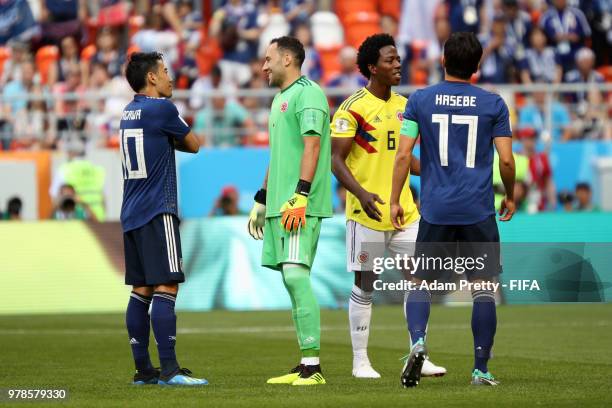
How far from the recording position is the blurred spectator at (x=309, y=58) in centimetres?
2536

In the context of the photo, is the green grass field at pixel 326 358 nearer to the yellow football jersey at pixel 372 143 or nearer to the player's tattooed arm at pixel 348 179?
the player's tattooed arm at pixel 348 179

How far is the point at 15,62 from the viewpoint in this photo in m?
27.9

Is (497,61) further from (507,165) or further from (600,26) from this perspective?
(507,165)

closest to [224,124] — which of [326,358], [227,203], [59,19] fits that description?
[227,203]

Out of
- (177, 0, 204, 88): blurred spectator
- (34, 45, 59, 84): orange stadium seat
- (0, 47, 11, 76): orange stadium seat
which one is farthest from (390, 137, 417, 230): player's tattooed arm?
(0, 47, 11, 76): orange stadium seat

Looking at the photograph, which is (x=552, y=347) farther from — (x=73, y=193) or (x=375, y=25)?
(x=375, y=25)

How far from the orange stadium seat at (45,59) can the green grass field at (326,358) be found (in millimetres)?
A: 10235

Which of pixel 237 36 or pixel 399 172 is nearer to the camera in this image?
pixel 399 172

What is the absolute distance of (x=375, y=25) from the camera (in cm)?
2744

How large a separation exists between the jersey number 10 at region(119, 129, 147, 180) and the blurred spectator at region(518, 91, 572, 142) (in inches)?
549

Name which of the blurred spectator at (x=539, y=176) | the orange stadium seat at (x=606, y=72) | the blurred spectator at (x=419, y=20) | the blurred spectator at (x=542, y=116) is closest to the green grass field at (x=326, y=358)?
the blurred spectator at (x=539, y=176)

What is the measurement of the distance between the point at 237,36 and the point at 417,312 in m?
17.4

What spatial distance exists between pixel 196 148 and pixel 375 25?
17.3 meters

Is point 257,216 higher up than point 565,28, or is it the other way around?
point 565,28
